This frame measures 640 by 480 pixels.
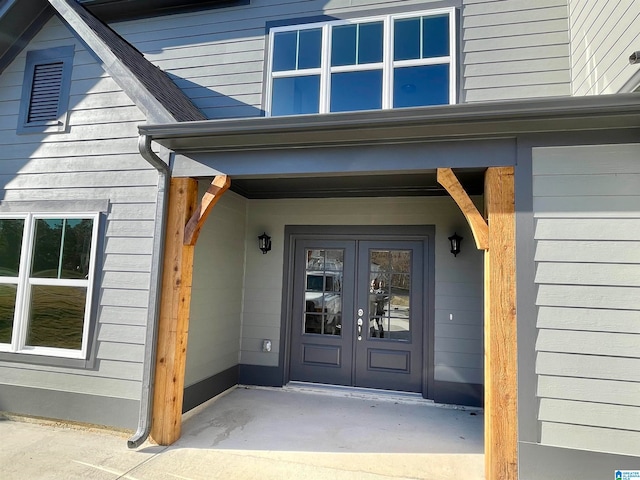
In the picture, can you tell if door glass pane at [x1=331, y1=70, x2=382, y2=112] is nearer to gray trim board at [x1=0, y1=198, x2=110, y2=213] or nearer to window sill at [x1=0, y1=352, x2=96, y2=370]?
gray trim board at [x1=0, y1=198, x2=110, y2=213]

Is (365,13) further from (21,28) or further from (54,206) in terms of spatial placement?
(54,206)

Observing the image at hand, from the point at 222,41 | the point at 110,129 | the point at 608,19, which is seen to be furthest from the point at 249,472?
the point at 222,41

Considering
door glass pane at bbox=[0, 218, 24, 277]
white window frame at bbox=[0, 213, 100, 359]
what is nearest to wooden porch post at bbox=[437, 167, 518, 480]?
white window frame at bbox=[0, 213, 100, 359]

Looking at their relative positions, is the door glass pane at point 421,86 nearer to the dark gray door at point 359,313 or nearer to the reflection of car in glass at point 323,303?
the dark gray door at point 359,313

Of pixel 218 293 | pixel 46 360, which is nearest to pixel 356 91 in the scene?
pixel 218 293

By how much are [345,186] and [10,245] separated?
3.93m

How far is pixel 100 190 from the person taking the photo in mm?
3852

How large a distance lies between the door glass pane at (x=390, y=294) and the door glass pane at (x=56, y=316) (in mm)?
3459

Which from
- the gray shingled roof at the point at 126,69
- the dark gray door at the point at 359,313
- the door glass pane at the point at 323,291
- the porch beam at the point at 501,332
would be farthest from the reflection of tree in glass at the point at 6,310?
the porch beam at the point at 501,332

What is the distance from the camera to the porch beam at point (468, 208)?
294 cm

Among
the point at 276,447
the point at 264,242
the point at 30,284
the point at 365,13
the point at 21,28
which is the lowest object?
the point at 276,447

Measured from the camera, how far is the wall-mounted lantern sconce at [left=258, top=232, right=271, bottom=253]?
5324mm

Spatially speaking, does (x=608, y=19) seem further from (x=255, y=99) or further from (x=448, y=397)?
(x=448, y=397)

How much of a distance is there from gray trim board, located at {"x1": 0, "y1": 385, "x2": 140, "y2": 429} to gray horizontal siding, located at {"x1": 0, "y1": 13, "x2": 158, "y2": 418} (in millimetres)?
48
